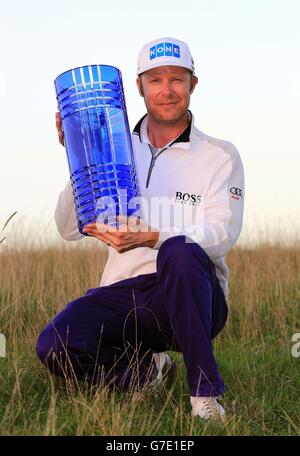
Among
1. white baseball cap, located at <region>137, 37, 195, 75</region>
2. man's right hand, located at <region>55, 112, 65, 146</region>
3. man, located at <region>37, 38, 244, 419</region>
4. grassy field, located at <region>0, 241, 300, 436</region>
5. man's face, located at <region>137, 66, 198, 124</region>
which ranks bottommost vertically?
grassy field, located at <region>0, 241, 300, 436</region>

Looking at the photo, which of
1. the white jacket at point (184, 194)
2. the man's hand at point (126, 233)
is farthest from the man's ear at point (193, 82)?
the man's hand at point (126, 233)

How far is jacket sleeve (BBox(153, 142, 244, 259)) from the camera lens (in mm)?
4332

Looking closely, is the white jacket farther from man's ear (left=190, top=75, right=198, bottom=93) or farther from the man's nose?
the man's nose

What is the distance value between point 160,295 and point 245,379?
4.06 feet

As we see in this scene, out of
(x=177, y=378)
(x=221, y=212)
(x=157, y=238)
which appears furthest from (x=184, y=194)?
(x=177, y=378)

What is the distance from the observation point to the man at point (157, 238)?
4.38 meters

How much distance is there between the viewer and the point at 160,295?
446 centimetres

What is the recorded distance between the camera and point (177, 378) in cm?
510

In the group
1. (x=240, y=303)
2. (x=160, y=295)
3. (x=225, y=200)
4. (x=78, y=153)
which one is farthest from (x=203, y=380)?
(x=240, y=303)

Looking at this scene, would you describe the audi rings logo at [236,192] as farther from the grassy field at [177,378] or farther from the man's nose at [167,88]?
the grassy field at [177,378]

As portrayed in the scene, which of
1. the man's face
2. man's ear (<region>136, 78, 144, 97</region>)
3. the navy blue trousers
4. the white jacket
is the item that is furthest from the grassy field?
man's ear (<region>136, 78, 144, 97</region>)

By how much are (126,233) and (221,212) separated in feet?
1.99
